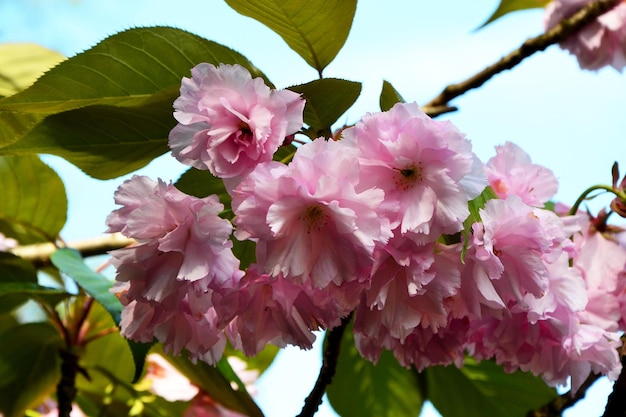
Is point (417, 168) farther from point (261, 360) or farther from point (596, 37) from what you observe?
point (596, 37)

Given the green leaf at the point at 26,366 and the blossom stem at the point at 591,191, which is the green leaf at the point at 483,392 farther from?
the green leaf at the point at 26,366

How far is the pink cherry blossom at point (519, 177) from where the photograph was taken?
1.99ft

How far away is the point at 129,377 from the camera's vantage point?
0.98 meters

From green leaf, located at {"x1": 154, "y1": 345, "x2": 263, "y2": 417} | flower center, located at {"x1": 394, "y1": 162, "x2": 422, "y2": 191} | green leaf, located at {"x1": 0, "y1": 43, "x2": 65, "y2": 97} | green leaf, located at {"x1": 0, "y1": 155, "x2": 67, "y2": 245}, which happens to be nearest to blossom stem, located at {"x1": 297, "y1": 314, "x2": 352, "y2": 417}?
green leaf, located at {"x1": 154, "y1": 345, "x2": 263, "y2": 417}

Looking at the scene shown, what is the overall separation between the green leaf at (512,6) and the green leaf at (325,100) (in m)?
0.63

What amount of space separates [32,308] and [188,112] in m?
0.59

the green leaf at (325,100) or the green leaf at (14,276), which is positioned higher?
the green leaf at (325,100)

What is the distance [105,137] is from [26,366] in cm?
42

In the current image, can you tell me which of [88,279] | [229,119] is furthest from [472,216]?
[88,279]

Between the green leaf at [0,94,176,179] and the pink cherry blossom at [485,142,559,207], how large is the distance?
0.25 meters

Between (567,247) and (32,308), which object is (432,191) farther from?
(32,308)

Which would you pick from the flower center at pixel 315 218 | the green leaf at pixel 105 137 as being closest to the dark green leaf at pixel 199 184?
the green leaf at pixel 105 137

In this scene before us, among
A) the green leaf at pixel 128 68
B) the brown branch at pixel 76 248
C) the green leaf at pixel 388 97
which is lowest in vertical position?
the brown branch at pixel 76 248

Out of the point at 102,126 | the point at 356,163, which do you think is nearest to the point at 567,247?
the point at 356,163
